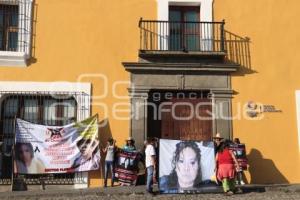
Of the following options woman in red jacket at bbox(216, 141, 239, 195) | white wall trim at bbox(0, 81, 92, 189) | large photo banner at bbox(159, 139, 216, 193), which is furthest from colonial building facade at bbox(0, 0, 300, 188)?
woman in red jacket at bbox(216, 141, 239, 195)

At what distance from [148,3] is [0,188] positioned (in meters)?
6.51

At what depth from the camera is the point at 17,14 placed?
1409cm

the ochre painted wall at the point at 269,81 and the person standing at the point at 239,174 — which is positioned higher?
the ochre painted wall at the point at 269,81

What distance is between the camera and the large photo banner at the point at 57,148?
1302 cm

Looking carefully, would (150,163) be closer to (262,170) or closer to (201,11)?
(262,170)

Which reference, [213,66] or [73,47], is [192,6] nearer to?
[213,66]

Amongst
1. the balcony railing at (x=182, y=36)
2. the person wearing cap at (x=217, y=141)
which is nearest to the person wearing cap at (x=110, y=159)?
the person wearing cap at (x=217, y=141)

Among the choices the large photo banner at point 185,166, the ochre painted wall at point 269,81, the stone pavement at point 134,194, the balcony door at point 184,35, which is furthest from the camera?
the balcony door at point 184,35

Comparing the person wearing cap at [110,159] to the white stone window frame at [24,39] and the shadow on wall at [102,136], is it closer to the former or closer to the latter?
the shadow on wall at [102,136]

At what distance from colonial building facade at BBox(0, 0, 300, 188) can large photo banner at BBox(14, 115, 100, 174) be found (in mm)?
314

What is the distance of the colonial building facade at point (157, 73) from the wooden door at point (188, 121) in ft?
0.09

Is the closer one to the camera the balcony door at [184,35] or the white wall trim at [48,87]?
the white wall trim at [48,87]

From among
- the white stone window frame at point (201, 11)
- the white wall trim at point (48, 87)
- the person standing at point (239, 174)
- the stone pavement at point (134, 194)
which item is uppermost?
the white stone window frame at point (201, 11)

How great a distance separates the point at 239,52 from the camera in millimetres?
14227
